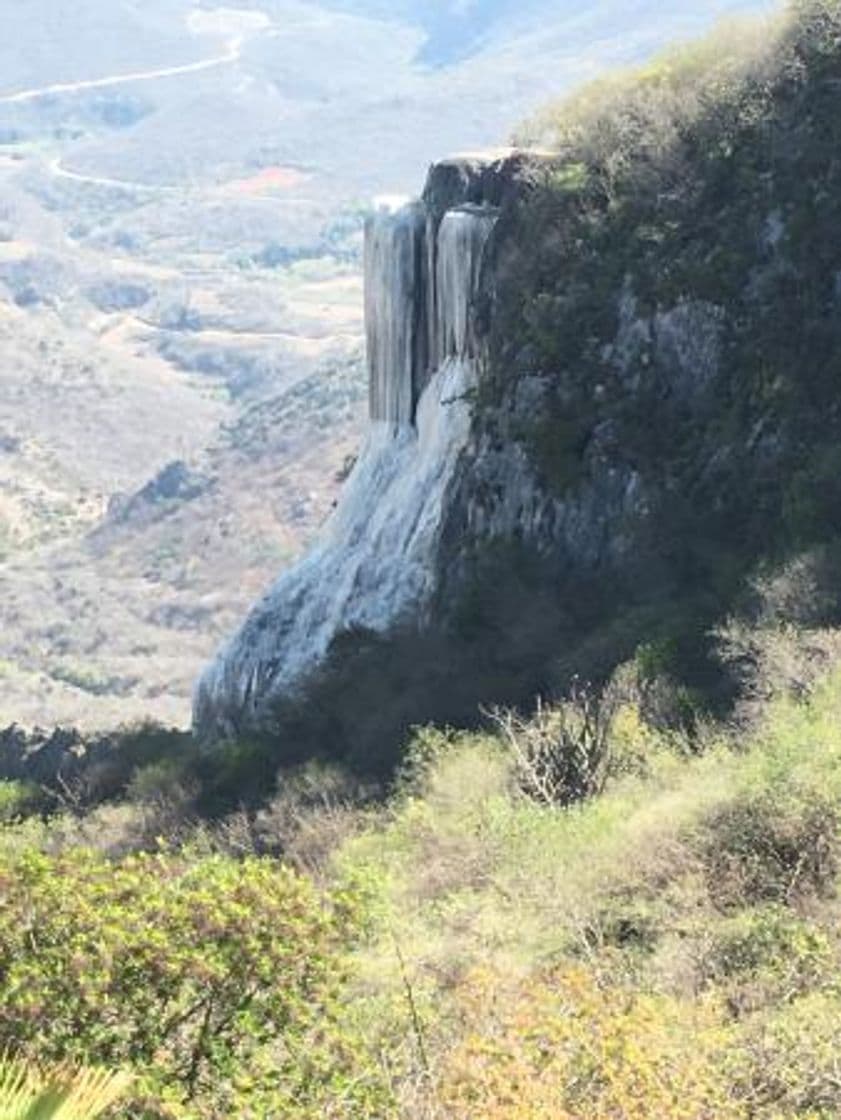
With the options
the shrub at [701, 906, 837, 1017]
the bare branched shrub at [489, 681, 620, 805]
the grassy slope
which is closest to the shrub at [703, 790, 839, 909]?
the grassy slope

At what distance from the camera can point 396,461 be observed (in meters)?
40.0

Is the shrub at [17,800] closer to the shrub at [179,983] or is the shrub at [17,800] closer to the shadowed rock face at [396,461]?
the shadowed rock face at [396,461]

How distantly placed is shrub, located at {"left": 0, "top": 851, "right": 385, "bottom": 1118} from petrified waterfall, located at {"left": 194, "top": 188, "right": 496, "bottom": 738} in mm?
23848

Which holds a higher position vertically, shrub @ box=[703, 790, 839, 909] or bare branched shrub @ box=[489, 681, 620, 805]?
shrub @ box=[703, 790, 839, 909]

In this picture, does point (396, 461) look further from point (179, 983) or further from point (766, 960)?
point (179, 983)

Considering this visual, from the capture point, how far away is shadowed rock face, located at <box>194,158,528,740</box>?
1433 inches

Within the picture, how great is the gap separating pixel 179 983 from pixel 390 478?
95.6ft

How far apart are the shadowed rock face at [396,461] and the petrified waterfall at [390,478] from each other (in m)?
0.04

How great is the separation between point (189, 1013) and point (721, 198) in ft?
82.9

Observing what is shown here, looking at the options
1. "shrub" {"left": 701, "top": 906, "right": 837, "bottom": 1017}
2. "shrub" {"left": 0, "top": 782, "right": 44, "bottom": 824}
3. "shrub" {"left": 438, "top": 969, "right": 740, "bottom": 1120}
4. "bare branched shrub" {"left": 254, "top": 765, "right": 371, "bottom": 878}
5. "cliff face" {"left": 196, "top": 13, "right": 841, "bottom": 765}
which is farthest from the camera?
"shrub" {"left": 0, "top": 782, "right": 44, "bottom": 824}

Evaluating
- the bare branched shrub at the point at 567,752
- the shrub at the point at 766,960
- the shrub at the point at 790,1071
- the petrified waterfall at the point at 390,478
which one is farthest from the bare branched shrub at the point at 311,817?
the shrub at the point at 790,1071

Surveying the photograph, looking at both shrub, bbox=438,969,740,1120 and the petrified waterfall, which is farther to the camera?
the petrified waterfall

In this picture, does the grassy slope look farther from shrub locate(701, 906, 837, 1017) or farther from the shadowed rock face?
the shadowed rock face

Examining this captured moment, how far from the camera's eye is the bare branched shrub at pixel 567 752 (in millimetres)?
21672
